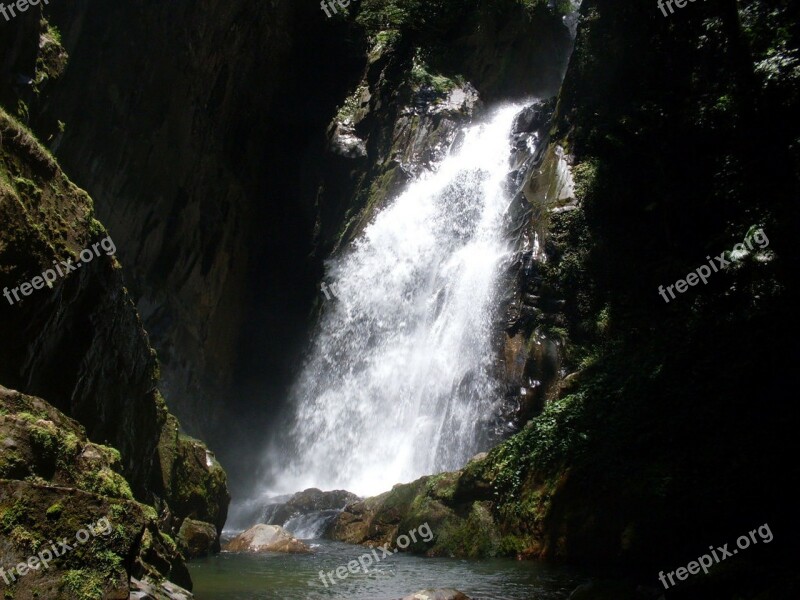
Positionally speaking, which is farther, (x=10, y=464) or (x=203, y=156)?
(x=203, y=156)

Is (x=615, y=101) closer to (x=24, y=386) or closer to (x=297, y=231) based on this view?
(x=297, y=231)

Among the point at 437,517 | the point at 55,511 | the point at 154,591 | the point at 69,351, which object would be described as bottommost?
the point at 437,517

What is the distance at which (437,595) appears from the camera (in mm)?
6496

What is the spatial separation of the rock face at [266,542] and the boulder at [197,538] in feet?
2.73

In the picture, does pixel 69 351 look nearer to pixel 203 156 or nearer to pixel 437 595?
pixel 437 595

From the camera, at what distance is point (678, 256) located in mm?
13531

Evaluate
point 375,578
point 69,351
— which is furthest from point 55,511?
point 375,578

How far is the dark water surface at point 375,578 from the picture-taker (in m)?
7.50

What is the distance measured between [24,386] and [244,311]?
16.5m

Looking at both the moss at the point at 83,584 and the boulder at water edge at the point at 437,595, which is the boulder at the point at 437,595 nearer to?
the boulder at water edge at the point at 437,595

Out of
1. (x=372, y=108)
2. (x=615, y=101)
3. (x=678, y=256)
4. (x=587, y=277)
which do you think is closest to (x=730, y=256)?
(x=678, y=256)

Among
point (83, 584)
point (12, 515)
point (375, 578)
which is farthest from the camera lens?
point (375, 578)

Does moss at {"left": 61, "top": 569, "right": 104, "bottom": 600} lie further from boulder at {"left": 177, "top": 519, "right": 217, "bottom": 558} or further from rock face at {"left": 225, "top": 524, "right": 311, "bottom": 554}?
rock face at {"left": 225, "top": 524, "right": 311, "bottom": 554}

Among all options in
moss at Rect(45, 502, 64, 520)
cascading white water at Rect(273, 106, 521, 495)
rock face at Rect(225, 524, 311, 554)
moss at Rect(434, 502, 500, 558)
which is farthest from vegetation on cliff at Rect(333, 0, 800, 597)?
moss at Rect(45, 502, 64, 520)
